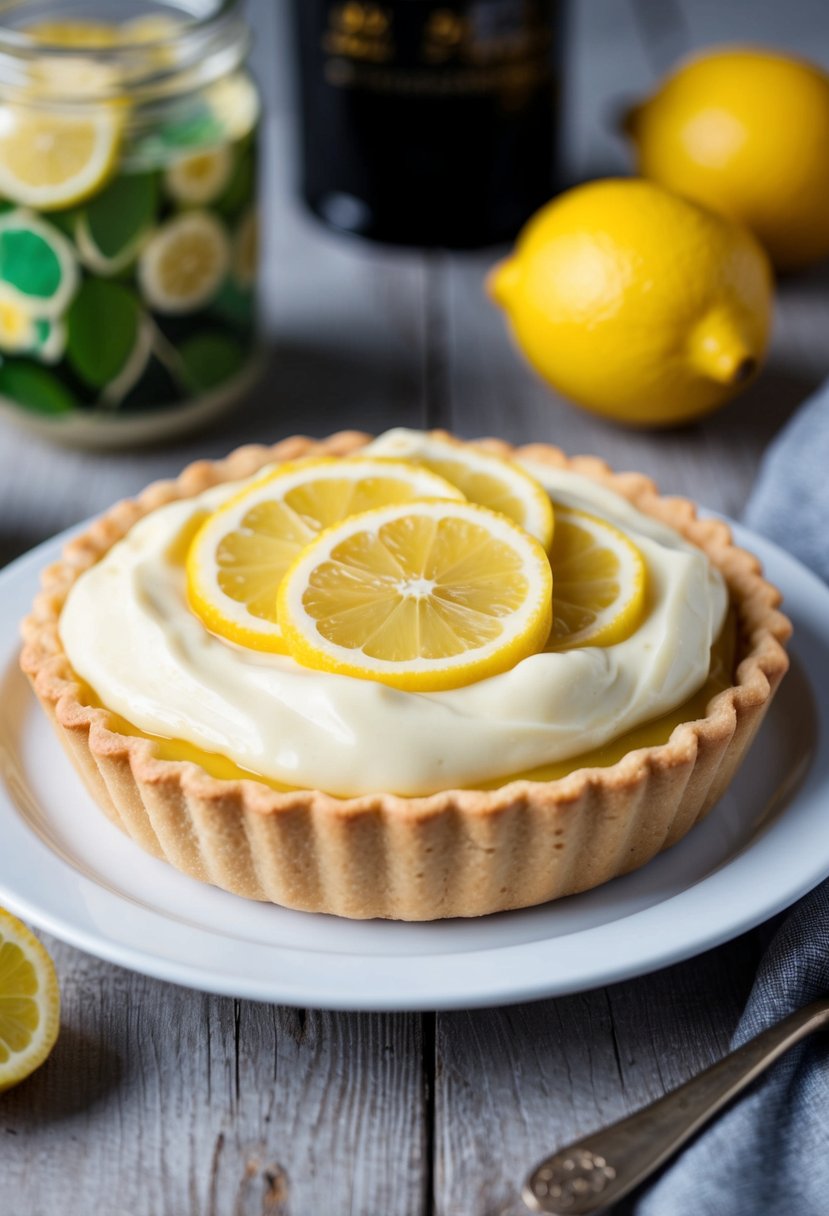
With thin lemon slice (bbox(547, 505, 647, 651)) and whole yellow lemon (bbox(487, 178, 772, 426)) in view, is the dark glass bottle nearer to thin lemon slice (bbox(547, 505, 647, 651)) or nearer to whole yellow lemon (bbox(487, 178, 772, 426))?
whole yellow lemon (bbox(487, 178, 772, 426))

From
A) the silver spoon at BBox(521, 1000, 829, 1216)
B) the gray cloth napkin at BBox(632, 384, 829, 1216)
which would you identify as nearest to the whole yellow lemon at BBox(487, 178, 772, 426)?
the gray cloth napkin at BBox(632, 384, 829, 1216)

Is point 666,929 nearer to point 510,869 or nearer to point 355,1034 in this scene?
point 510,869

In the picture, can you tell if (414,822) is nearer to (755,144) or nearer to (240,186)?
(240,186)

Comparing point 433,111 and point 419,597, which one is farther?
point 433,111

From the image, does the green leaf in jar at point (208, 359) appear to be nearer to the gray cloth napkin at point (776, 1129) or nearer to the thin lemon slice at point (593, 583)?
the thin lemon slice at point (593, 583)

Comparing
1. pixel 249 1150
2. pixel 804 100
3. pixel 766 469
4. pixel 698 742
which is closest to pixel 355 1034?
pixel 249 1150

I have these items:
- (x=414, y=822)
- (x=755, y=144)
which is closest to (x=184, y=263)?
(x=755, y=144)
